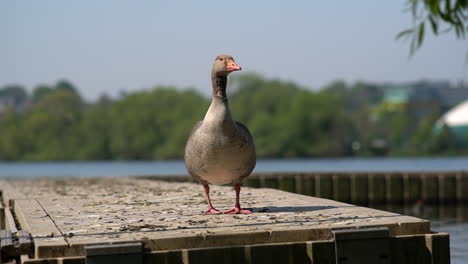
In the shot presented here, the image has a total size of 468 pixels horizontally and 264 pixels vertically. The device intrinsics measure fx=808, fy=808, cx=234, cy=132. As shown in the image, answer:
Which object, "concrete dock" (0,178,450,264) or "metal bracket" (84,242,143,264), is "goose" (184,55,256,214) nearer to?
"concrete dock" (0,178,450,264)

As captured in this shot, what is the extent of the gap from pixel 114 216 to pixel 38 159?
133149mm

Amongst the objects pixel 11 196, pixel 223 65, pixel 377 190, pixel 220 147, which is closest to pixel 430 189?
pixel 377 190

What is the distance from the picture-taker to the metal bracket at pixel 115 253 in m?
8.89

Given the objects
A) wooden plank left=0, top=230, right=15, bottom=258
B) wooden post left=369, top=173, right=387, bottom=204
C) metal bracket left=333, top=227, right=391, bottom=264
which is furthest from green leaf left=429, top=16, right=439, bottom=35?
wooden post left=369, top=173, right=387, bottom=204

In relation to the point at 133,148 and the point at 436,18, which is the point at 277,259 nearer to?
the point at 436,18

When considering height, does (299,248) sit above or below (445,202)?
above

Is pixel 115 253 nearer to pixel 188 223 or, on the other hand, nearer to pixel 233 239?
pixel 233 239

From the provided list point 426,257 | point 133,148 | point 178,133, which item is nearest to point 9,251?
point 426,257

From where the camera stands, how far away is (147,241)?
938cm

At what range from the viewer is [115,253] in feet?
29.5

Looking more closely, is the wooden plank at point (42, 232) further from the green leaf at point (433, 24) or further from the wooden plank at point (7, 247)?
the green leaf at point (433, 24)

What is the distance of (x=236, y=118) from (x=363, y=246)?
371 ft

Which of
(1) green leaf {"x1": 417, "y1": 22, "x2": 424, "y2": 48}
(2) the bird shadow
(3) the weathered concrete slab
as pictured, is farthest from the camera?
(2) the bird shadow

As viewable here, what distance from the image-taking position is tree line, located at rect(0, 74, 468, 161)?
117 metres
